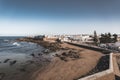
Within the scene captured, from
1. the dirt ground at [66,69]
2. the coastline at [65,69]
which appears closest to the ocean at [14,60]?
the coastline at [65,69]

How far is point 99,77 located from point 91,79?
109cm

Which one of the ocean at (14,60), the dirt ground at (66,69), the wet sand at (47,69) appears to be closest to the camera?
the dirt ground at (66,69)

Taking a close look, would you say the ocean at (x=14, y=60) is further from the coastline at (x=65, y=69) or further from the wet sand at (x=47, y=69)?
the coastline at (x=65, y=69)

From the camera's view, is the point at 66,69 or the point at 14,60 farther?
the point at 14,60

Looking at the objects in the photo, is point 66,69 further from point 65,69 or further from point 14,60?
point 14,60

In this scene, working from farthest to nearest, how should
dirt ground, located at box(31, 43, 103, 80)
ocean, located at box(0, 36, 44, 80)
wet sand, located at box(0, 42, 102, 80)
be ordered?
ocean, located at box(0, 36, 44, 80), wet sand, located at box(0, 42, 102, 80), dirt ground, located at box(31, 43, 103, 80)

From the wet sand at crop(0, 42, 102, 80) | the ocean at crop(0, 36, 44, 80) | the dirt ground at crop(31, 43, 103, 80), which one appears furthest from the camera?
the ocean at crop(0, 36, 44, 80)

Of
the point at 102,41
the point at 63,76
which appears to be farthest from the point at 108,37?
the point at 63,76

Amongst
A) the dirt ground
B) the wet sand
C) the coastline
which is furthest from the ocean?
the dirt ground

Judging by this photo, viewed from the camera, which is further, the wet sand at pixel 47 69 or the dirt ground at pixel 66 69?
the wet sand at pixel 47 69

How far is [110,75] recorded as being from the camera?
48.2 ft

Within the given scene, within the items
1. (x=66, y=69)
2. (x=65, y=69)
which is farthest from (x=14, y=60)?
(x=66, y=69)

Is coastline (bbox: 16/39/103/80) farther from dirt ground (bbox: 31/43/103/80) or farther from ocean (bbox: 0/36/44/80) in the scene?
ocean (bbox: 0/36/44/80)

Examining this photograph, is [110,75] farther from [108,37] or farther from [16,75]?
[108,37]
